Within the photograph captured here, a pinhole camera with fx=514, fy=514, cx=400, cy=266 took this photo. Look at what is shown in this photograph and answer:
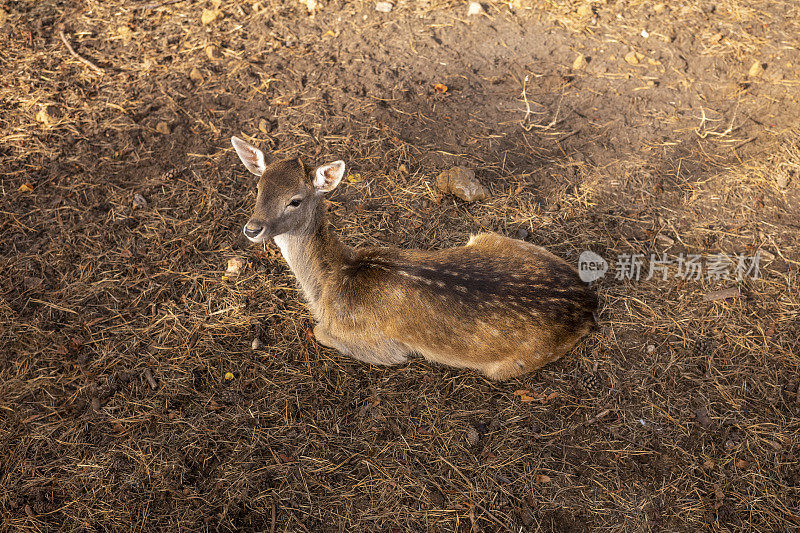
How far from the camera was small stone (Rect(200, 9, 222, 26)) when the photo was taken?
19.5 ft

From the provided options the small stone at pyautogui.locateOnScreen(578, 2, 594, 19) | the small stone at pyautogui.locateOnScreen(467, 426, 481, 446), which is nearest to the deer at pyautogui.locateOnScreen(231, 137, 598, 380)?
the small stone at pyautogui.locateOnScreen(467, 426, 481, 446)

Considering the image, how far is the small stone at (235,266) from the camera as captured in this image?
4258 mm

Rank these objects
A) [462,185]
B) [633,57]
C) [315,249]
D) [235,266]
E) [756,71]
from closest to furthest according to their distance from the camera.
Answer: [315,249], [235,266], [462,185], [756,71], [633,57]

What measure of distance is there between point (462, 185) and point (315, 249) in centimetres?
162

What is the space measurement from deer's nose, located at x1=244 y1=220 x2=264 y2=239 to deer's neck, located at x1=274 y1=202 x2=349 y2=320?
1.11 ft

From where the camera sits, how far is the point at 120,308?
4047mm

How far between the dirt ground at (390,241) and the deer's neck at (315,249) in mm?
525

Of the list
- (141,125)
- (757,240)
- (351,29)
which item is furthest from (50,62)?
(757,240)

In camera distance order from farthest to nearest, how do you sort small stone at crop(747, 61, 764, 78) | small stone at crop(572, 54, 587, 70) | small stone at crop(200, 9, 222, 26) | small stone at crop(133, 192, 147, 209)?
small stone at crop(200, 9, 222, 26) → small stone at crop(572, 54, 587, 70) → small stone at crop(747, 61, 764, 78) → small stone at crop(133, 192, 147, 209)

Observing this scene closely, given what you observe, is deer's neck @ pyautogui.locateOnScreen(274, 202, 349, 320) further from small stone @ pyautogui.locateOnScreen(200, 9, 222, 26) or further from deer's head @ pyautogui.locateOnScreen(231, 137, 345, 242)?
small stone @ pyautogui.locateOnScreen(200, 9, 222, 26)

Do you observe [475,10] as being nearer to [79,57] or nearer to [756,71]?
[756,71]

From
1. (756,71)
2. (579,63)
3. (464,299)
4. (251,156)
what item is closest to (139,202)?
(251,156)

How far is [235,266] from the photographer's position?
14.0 ft

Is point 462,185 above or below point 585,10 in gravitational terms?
below
